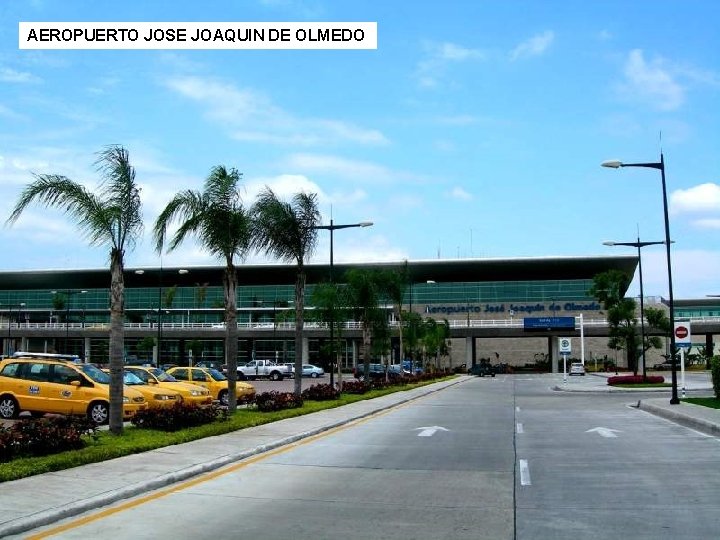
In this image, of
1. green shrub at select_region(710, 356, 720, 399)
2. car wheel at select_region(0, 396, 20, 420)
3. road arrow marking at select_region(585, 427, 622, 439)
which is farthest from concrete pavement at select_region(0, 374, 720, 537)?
green shrub at select_region(710, 356, 720, 399)

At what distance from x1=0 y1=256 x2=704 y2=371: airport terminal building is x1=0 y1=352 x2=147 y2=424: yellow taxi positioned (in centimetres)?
7099

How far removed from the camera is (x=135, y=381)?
25.0m

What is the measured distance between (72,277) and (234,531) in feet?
379

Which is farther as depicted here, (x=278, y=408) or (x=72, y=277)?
(x=72, y=277)

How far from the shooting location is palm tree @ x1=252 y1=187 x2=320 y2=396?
26.2 metres

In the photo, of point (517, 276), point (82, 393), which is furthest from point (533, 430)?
point (517, 276)

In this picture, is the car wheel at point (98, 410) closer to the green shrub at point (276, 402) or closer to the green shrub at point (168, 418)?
the green shrub at point (168, 418)

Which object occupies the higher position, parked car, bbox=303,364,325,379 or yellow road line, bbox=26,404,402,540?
yellow road line, bbox=26,404,402,540

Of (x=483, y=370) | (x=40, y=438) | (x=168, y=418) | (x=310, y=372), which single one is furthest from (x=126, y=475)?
(x=483, y=370)

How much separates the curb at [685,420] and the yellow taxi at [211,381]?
46.1 feet

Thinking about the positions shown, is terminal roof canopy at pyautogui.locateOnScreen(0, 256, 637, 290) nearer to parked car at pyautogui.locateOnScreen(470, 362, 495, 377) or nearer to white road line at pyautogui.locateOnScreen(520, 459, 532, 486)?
parked car at pyautogui.locateOnScreen(470, 362, 495, 377)

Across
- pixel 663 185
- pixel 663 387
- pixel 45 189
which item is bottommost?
pixel 663 387

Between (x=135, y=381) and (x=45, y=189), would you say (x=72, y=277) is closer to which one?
(x=135, y=381)

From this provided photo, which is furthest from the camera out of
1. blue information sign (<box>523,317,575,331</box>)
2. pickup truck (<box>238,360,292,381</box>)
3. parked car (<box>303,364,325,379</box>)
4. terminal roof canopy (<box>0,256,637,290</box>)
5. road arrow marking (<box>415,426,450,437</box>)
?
terminal roof canopy (<box>0,256,637,290</box>)
